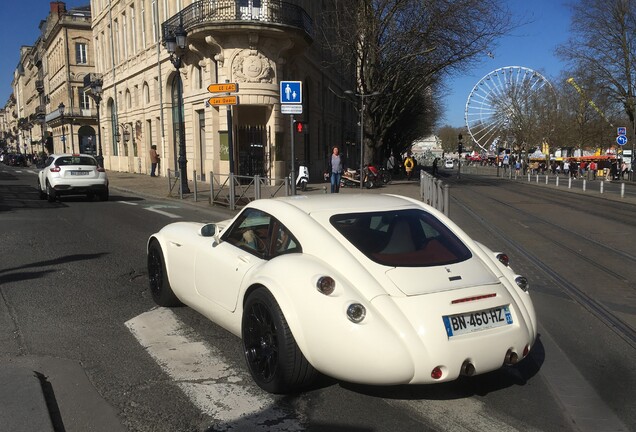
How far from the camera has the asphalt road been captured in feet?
10.9

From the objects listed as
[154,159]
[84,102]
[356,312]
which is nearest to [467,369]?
[356,312]

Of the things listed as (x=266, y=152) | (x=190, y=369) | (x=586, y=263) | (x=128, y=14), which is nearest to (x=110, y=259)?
(x=190, y=369)

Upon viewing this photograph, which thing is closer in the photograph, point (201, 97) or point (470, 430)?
point (470, 430)

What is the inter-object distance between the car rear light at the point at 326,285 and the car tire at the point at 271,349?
348 millimetres

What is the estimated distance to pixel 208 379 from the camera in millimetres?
3875

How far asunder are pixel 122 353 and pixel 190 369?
0.71m

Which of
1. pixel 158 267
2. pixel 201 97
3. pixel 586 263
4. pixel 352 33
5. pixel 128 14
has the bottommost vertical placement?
pixel 586 263

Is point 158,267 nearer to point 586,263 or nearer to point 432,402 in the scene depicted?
point 432,402

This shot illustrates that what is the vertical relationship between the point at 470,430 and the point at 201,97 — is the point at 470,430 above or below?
below

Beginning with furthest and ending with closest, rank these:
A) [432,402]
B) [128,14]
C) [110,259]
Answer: [128,14] < [110,259] < [432,402]

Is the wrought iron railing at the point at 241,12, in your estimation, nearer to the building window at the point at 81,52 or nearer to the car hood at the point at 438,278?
the car hood at the point at 438,278

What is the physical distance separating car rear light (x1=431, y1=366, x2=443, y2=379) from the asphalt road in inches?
12.1

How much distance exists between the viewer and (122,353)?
4.38 m

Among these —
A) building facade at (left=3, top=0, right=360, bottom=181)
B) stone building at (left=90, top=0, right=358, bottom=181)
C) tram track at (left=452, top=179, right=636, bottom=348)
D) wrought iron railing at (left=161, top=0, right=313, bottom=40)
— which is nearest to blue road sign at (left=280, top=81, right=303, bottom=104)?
building facade at (left=3, top=0, right=360, bottom=181)
